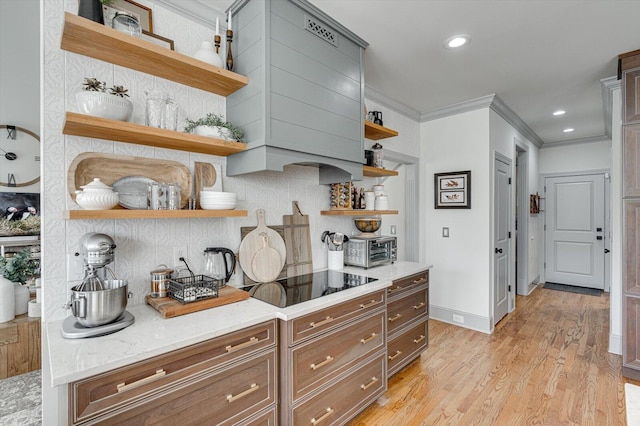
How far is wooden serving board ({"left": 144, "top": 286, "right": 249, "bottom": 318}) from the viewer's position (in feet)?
4.86

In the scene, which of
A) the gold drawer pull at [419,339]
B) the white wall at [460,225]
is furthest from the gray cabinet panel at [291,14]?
the gold drawer pull at [419,339]

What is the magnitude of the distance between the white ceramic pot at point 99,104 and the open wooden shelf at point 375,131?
1.82 m

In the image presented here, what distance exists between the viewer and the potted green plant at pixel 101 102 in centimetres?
141

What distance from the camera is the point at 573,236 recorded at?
5613 millimetres

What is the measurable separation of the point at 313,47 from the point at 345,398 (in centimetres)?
228

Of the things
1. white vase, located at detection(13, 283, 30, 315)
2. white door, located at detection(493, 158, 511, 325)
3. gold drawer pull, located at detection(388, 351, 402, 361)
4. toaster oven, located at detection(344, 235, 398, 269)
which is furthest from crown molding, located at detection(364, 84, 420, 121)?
white vase, located at detection(13, 283, 30, 315)

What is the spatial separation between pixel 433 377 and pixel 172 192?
250 cm

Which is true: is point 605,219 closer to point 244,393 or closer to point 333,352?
point 333,352

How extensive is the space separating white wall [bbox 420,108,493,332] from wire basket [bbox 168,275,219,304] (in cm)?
307

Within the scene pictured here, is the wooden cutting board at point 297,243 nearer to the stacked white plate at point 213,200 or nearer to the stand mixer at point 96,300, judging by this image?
the stacked white plate at point 213,200

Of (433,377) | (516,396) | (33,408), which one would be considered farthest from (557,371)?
(33,408)

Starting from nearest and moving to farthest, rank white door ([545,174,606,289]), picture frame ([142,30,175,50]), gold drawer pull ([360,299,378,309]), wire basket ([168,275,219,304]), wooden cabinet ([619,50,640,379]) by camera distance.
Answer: wire basket ([168,275,219,304]), picture frame ([142,30,175,50]), gold drawer pull ([360,299,378,309]), wooden cabinet ([619,50,640,379]), white door ([545,174,606,289])

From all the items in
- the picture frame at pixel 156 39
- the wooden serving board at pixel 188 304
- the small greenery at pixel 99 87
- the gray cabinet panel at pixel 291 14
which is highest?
the gray cabinet panel at pixel 291 14

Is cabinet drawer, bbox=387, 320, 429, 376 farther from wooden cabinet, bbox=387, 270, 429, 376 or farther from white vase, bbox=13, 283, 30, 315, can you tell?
white vase, bbox=13, 283, 30, 315
